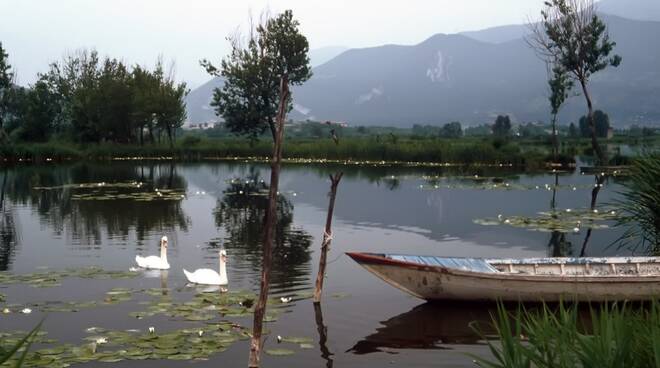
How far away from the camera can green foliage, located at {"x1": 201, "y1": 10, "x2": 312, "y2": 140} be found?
71500mm

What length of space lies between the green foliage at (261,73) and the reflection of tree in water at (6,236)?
137ft

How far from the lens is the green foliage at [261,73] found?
71500 millimetres

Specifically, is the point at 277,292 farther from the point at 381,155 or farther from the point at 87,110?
the point at 87,110

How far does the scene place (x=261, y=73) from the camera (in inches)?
2881

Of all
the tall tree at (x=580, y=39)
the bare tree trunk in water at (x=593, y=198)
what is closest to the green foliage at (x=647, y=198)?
the bare tree trunk in water at (x=593, y=198)

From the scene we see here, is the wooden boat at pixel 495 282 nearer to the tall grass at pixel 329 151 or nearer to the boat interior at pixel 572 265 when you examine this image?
the boat interior at pixel 572 265

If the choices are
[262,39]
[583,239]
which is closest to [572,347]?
[583,239]

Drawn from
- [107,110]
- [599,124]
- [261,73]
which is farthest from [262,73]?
[599,124]

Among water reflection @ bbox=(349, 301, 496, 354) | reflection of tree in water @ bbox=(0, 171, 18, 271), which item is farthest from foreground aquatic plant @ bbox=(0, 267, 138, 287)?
water reflection @ bbox=(349, 301, 496, 354)

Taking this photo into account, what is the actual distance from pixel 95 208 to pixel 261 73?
4468 cm

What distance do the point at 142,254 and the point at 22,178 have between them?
30391mm

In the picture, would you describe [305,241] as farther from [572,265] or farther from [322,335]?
[322,335]

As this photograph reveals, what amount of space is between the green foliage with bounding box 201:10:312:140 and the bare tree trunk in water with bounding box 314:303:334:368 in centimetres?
5725

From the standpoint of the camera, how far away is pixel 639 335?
5859 millimetres
